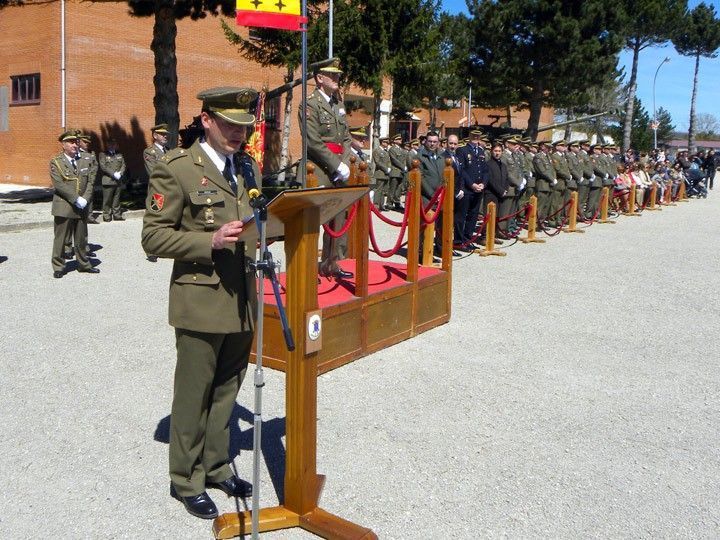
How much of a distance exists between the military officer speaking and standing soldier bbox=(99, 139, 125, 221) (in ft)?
40.2

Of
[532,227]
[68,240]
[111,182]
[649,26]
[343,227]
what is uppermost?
[649,26]

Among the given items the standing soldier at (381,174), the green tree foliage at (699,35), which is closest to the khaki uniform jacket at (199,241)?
the standing soldier at (381,174)

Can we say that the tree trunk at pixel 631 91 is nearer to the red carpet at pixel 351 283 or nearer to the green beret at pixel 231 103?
the red carpet at pixel 351 283

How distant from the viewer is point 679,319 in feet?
26.4

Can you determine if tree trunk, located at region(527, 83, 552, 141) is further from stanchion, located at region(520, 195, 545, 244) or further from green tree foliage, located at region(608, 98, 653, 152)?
green tree foliage, located at region(608, 98, 653, 152)

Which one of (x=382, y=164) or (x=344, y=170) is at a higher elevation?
(x=344, y=170)

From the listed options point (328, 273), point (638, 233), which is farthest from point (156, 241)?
point (638, 233)

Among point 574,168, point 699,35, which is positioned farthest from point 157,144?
point 699,35

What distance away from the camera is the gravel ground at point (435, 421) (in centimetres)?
366

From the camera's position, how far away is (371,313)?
6.32 metres

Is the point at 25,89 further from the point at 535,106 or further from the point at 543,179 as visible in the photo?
the point at 535,106

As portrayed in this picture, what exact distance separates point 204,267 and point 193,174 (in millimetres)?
422

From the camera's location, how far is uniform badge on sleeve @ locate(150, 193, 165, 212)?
10.7 feet

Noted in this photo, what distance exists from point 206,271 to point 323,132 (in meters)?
3.41
